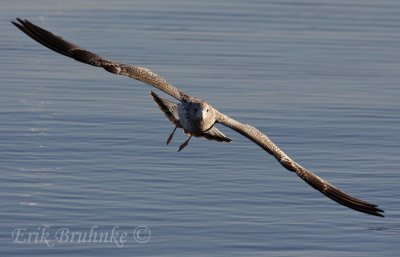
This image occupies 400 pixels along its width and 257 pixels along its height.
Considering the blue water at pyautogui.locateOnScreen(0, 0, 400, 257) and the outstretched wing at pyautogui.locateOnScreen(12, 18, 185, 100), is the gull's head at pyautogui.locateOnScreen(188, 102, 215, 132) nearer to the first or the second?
the outstretched wing at pyautogui.locateOnScreen(12, 18, 185, 100)

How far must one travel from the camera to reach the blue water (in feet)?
40.5

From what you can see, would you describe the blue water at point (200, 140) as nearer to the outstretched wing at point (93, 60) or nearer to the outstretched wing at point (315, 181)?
the outstretched wing at point (315, 181)

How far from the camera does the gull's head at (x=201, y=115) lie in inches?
500

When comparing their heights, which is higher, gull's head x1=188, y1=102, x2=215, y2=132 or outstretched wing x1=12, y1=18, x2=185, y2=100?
outstretched wing x1=12, y1=18, x2=185, y2=100

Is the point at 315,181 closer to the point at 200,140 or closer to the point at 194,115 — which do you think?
the point at 194,115

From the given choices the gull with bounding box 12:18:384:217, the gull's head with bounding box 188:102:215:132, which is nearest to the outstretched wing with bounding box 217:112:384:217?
the gull with bounding box 12:18:384:217

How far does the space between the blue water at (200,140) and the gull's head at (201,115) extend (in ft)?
2.65

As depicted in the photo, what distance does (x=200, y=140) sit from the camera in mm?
16516

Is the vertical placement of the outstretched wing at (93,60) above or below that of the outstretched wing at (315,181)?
above

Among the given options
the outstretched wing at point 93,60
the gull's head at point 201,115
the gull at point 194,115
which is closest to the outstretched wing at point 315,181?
the gull at point 194,115

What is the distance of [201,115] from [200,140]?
12.6 feet

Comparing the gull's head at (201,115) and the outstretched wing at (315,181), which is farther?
the gull's head at (201,115)

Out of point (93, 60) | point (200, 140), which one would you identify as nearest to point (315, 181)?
point (93, 60)

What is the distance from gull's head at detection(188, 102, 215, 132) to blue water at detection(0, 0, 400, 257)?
806 millimetres
